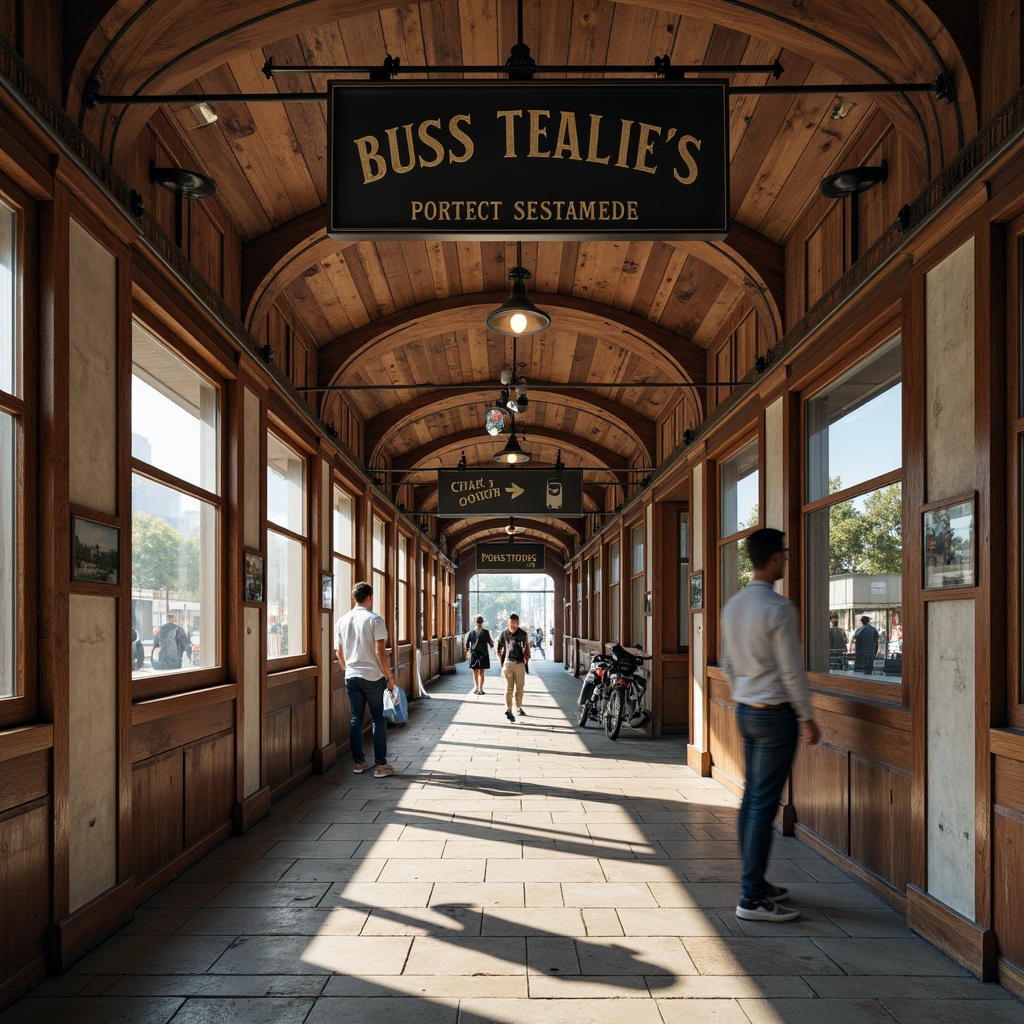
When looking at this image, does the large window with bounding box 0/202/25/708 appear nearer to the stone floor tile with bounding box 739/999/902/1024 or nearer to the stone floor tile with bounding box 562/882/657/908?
the stone floor tile with bounding box 562/882/657/908

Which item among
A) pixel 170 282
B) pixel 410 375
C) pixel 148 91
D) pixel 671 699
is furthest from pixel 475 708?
pixel 148 91

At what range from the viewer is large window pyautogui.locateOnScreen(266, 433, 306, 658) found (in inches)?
286

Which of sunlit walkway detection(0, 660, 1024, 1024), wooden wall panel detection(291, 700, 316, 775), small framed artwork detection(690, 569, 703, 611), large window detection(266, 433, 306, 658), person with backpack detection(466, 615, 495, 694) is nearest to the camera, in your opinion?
sunlit walkway detection(0, 660, 1024, 1024)

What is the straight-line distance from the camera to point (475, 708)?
1472 cm

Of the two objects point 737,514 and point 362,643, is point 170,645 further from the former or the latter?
point 737,514

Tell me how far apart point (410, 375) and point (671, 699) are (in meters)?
4.77

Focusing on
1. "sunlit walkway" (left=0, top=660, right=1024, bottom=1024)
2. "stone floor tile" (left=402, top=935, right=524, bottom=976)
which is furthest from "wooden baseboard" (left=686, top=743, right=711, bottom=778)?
"stone floor tile" (left=402, top=935, right=524, bottom=976)

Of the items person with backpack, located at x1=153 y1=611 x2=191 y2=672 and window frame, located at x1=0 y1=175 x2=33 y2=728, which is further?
person with backpack, located at x1=153 y1=611 x2=191 y2=672

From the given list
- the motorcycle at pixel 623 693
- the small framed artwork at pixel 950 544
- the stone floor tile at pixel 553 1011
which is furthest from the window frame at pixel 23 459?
the motorcycle at pixel 623 693

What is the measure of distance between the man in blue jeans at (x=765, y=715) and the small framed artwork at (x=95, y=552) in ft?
9.21

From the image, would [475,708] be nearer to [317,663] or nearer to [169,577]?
[317,663]

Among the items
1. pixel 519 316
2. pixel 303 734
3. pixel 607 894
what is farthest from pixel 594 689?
pixel 607 894

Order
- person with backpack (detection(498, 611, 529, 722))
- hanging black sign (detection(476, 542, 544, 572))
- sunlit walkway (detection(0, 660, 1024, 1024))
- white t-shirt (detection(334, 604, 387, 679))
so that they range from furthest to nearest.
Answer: hanging black sign (detection(476, 542, 544, 572)) < person with backpack (detection(498, 611, 529, 722)) < white t-shirt (detection(334, 604, 387, 679)) < sunlit walkway (detection(0, 660, 1024, 1024))

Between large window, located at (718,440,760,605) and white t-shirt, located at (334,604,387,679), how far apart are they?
2918 millimetres
